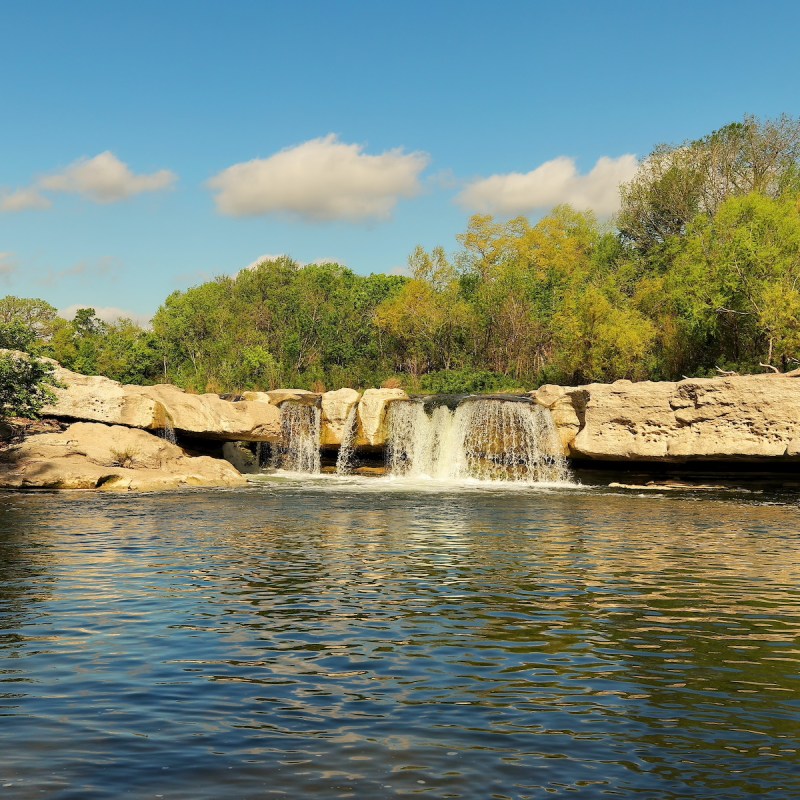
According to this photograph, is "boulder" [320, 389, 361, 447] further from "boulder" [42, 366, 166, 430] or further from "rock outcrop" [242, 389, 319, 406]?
"boulder" [42, 366, 166, 430]

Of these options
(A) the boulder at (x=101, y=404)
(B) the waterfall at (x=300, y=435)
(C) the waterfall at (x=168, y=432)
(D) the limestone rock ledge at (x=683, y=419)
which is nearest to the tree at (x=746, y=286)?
(D) the limestone rock ledge at (x=683, y=419)

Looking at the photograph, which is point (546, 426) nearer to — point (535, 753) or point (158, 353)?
point (535, 753)

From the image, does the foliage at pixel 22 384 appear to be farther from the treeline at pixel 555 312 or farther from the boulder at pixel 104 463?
the treeline at pixel 555 312

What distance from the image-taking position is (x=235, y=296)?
102000 millimetres

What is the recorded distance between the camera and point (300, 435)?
131ft

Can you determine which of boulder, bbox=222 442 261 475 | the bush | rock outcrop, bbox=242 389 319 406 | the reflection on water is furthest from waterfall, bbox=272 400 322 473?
the bush

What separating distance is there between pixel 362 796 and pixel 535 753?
1543mm

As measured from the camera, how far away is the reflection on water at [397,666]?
6742mm

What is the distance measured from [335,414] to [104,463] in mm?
10338

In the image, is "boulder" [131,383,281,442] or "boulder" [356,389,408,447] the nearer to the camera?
"boulder" [131,383,281,442]

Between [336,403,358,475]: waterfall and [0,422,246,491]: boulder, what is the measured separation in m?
6.22

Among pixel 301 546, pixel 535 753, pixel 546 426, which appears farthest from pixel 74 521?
pixel 546 426

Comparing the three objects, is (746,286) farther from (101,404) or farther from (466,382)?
(101,404)

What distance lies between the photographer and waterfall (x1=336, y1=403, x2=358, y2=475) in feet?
127
